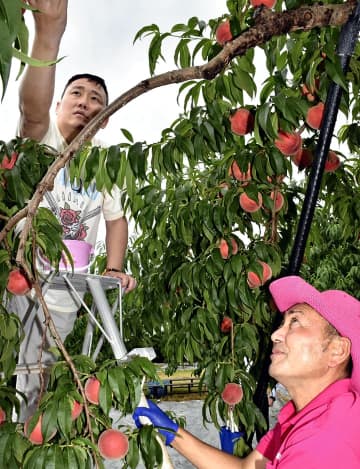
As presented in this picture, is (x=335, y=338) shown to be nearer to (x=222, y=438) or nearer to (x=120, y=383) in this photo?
(x=120, y=383)

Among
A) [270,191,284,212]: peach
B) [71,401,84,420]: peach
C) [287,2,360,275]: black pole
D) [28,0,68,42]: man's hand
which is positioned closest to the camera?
[28,0,68,42]: man's hand

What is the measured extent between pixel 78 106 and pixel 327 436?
1.15 m

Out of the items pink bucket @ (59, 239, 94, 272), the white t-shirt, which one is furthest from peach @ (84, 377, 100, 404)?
the white t-shirt

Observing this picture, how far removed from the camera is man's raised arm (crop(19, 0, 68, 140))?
688mm

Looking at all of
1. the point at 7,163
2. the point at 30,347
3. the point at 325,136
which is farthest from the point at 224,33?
the point at 30,347

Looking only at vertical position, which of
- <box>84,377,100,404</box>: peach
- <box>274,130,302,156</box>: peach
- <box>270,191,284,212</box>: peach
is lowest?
<box>84,377,100,404</box>: peach

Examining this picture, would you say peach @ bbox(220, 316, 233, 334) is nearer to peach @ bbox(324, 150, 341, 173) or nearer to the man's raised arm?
peach @ bbox(324, 150, 341, 173)

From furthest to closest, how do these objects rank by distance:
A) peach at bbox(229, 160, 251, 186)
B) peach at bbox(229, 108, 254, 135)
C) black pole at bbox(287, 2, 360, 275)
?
peach at bbox(229, 160, 251, 186) → peach at bbox(229, 108, 254, 135) → black pole at bbox(287, 2, 360, 275)

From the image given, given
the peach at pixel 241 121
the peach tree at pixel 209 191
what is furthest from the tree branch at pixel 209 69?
the peach at pixel 241 121

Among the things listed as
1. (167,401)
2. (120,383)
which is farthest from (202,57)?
(167,401)

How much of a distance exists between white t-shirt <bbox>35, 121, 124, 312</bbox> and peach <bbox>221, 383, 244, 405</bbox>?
52cm

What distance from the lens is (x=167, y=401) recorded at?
4.36 meters

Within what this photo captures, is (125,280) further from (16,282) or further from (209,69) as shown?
(209,69)

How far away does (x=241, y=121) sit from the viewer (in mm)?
1196
